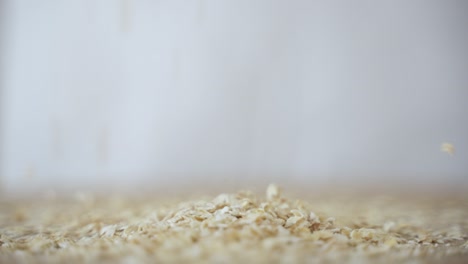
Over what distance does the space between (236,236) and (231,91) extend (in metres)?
0.97

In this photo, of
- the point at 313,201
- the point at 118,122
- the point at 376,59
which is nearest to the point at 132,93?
the point at 118,122

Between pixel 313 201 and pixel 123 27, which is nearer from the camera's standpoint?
pixel 313 201

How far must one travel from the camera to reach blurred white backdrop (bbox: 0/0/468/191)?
1.46 m

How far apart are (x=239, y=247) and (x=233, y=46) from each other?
1039mm

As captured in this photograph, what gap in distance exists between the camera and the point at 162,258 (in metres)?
0.52

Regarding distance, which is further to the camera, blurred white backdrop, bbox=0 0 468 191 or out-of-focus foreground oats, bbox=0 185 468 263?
blurred white backdrop, bbox=0 0 468 191

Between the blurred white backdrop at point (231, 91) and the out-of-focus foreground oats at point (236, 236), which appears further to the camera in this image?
the blurred white backdrop at point (231, 91)

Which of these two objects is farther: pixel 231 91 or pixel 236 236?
pixel 231 91

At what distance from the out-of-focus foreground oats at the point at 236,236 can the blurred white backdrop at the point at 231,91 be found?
0.59m

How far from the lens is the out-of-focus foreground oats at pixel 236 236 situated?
546 millimetres

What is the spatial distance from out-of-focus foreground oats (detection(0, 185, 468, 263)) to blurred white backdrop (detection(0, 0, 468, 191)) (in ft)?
1.93

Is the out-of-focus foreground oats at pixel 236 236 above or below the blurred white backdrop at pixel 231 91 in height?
below

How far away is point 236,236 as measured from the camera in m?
0.59

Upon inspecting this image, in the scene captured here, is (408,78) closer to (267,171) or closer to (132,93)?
(267,171)
